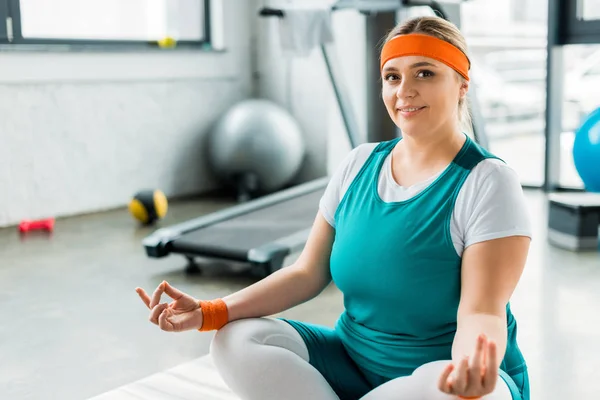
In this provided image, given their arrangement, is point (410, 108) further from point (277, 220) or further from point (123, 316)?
point (277, 220)

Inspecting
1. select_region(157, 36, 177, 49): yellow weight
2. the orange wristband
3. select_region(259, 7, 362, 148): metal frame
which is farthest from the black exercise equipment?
select_region(157, 36, 177, 49): yellow weight

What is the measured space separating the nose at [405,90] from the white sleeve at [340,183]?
0.68 feet

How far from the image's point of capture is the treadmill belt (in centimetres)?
341

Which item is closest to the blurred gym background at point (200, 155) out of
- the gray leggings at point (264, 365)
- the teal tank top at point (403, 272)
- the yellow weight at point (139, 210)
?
the yellow weight at point (139, 210)

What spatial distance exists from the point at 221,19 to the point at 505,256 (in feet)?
15.8

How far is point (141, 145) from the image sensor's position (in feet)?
17.5

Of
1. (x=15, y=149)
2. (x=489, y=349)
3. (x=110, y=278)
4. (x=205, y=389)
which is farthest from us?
(x=15, y=149)

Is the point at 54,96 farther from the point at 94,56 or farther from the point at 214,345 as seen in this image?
the point at 214,345

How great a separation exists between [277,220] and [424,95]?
2508 mm

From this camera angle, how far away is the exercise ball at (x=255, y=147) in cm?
520

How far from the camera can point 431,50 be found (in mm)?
1413

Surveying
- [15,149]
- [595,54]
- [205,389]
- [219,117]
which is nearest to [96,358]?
[205,389]

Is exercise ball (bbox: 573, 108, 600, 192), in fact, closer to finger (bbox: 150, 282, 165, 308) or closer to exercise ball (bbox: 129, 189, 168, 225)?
exercise ball (bbox: 129, 189, 168, 225)

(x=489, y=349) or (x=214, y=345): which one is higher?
(x=489, y=349)
